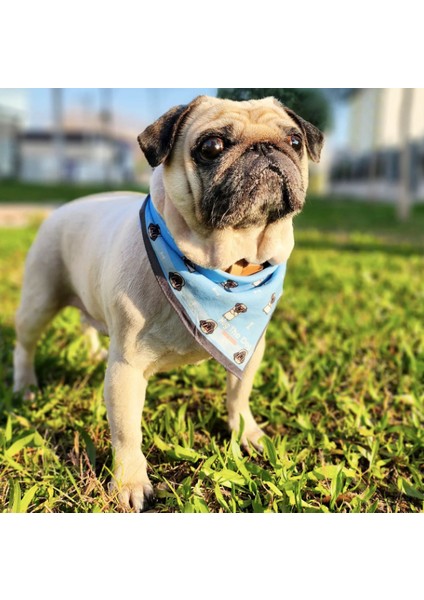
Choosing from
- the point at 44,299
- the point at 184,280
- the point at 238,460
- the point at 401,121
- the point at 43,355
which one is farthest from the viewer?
the point at 401,121

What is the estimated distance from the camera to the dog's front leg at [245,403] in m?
2.48

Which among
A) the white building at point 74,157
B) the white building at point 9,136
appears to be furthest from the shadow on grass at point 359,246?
the white building at point 74,157

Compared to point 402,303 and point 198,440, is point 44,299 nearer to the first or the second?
point 198,440

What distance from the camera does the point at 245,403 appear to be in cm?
255

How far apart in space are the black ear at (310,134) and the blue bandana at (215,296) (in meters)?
0.48

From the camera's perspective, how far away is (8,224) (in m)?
9.77

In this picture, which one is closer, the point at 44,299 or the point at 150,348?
the point at 150,348

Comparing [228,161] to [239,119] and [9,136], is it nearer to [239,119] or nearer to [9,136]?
[239,119]

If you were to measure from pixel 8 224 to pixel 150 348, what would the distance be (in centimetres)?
849

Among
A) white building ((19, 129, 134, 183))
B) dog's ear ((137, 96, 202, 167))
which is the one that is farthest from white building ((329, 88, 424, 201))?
white building ((19, 129, 134, 183))

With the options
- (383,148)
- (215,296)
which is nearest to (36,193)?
(383,148)

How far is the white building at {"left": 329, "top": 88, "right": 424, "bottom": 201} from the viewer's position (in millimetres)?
10742
